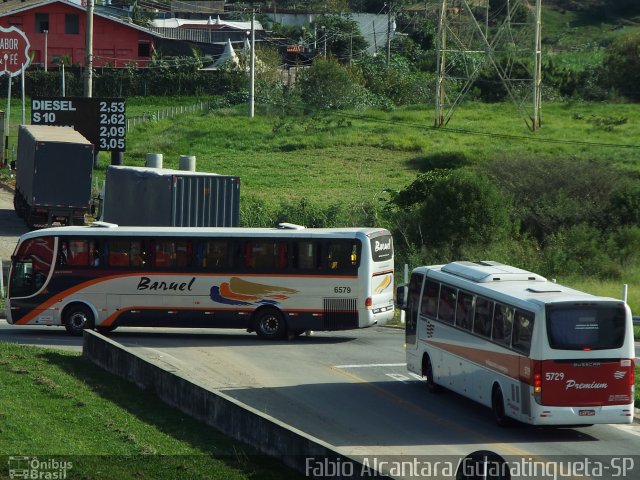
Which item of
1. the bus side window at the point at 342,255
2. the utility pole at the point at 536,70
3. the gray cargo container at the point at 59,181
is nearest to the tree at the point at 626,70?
the utility pole at the point at 536,70

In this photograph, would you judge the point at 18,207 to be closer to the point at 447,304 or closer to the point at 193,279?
the point at 193,279

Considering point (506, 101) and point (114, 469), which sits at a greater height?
point (506, 101)

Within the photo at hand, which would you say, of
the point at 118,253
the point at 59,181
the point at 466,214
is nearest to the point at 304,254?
the point at 118,253

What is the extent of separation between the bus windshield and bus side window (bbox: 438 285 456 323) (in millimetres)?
11364

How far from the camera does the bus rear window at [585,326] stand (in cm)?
1825

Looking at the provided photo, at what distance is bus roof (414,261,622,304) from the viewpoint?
62.2 feet

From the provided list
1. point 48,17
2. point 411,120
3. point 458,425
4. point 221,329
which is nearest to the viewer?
point 458,425

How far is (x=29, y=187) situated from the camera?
1823 inches

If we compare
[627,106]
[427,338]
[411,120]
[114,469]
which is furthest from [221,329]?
[627,106]

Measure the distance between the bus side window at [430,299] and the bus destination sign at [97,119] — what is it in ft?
101

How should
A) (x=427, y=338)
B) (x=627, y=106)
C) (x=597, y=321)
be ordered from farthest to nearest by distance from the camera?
(x=627, y=106) → (x=427, y=338) → (x=597, y=321)

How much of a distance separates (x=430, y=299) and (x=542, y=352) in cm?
506

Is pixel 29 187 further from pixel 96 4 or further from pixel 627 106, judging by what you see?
pixel 96 4

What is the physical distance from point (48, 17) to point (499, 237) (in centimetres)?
6712
